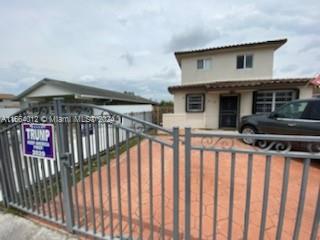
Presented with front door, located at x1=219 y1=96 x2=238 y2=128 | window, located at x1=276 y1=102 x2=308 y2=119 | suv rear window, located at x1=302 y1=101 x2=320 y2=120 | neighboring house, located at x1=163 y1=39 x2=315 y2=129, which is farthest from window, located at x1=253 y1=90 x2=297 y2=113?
suv rear window, located at x1=302 y1=101 x2=320 y2=120

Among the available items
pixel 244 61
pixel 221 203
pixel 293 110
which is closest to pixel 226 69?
pixel 244 61

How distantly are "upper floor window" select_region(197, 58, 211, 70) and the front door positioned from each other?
2.62 metres

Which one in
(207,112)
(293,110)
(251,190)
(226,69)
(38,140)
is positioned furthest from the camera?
(226,69)

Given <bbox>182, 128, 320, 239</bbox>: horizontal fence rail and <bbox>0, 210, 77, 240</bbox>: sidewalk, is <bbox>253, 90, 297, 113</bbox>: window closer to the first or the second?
<bbox>182, 128, 320, 239</bbox>: horizontal fence rail

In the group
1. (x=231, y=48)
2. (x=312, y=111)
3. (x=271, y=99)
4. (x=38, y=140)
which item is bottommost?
(x=38, y=140)

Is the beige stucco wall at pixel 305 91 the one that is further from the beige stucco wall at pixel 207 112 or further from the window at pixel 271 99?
the beige stucco wall at pixel 207 112

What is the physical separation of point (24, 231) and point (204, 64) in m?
12.3

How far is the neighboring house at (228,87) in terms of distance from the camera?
10102 mm

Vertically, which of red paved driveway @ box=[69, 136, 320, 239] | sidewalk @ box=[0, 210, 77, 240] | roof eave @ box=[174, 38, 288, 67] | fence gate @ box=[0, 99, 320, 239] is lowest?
sidewalk @ box=[0, 210, 77, 240]

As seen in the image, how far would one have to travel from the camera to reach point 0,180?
316 centimetres

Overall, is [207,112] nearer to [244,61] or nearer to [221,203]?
[244,61]

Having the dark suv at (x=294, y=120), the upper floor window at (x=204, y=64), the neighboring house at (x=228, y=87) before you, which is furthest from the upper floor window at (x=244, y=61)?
the dark suv at (x=294, y=120)

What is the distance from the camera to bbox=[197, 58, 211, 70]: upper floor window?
12.5 m

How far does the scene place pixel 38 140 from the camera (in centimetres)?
254
